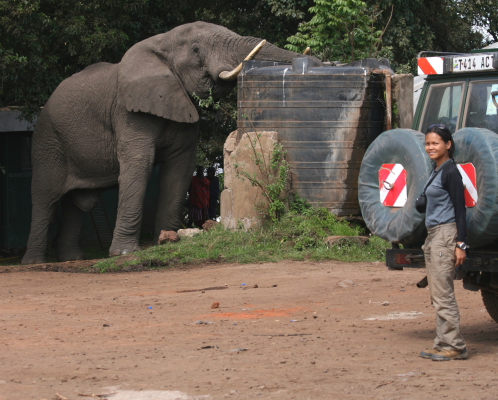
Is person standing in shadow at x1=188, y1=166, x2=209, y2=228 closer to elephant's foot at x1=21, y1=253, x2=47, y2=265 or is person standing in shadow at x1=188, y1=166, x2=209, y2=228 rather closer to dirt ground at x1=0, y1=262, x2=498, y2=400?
elephant's foot at x1=21, y1=253, x2=47, y2=265

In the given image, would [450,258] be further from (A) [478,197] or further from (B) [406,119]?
(B) [406,119]

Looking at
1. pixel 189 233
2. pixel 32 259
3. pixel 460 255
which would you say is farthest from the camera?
pixel 32 259

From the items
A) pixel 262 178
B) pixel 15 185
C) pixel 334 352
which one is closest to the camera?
pixel 334 352

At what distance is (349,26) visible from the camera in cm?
1514

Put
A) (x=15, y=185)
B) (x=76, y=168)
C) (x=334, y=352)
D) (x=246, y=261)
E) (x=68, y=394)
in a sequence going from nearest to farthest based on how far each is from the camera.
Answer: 1. (x=68, y=394)
2. (x=334, y=352)
3. (x=246, y=261)
4. (x=76, y=168)
5. (x=15, y=185)

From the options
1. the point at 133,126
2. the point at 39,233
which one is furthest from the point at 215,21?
the point at 39,233

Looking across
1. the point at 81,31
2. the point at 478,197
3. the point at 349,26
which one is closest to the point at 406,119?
the point at 349,26

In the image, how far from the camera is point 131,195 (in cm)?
1383

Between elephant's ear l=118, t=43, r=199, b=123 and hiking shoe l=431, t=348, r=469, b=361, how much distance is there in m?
8.75

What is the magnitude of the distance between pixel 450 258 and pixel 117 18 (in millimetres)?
11193

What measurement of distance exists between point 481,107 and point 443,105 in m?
0.39

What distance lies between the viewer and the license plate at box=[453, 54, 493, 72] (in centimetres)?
621

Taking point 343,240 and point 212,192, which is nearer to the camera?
point 343,240

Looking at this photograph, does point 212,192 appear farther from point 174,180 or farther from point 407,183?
point 407,183
